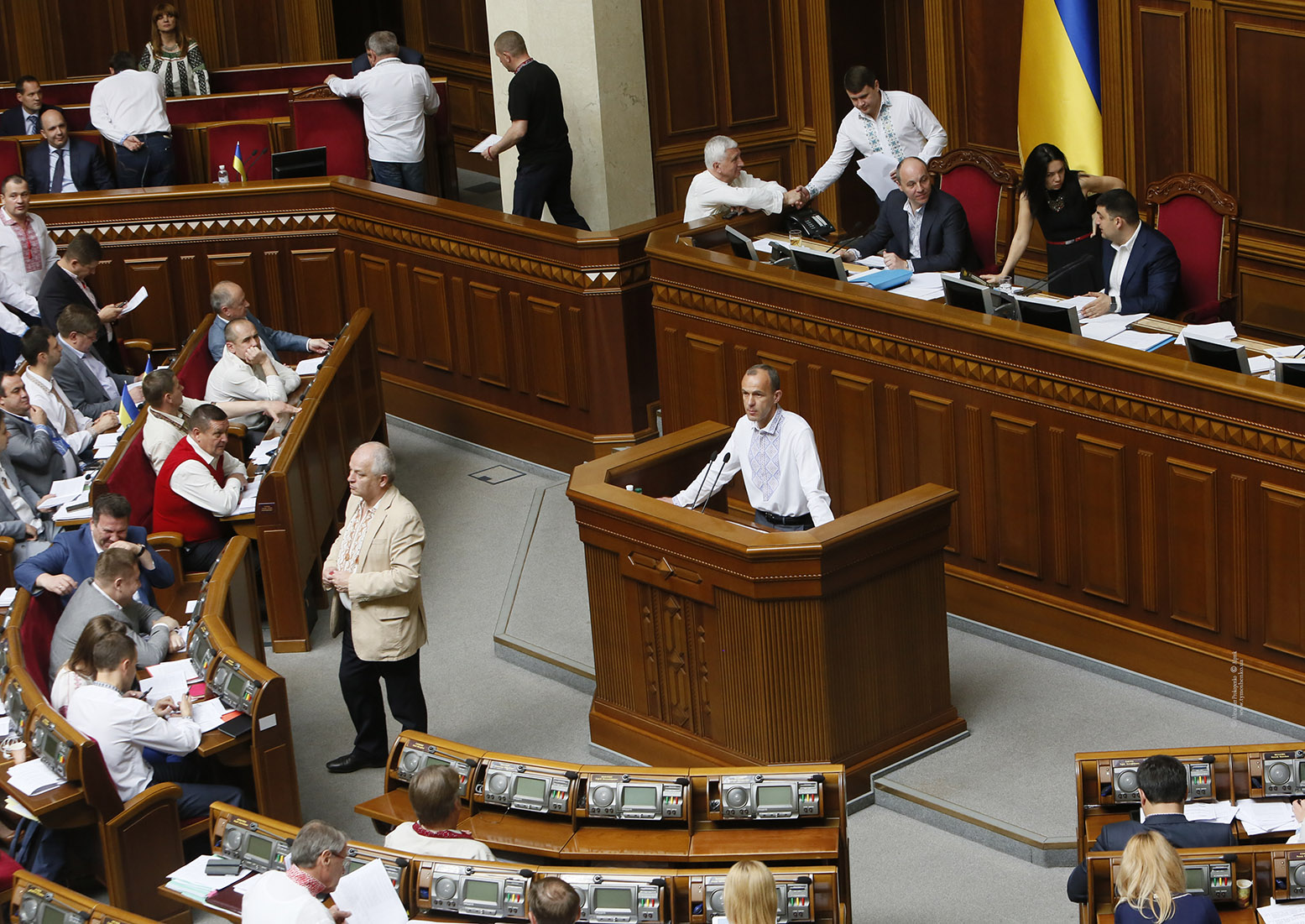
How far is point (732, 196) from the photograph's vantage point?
27.5ft

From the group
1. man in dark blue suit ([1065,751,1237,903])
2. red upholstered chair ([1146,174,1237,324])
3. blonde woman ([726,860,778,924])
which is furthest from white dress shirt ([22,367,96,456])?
man in dark blue suit ([1065,751,1237,903])

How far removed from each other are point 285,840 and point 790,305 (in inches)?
140

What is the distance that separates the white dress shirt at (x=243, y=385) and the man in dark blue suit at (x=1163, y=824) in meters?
5.17

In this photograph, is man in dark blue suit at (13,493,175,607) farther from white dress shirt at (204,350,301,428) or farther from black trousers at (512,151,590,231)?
black trousers at (512,151,590,231)

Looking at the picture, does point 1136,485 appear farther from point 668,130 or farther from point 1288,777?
point 668,130

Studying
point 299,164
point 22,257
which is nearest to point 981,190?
point 299,164

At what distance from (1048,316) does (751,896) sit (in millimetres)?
3314

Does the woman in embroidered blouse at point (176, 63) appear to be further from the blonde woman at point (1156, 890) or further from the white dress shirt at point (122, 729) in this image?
the blonde woman at point (1156, 890)

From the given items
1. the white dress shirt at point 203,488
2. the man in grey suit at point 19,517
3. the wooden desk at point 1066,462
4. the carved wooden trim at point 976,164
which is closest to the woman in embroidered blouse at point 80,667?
Answer: the white dress shirt at point 203,488

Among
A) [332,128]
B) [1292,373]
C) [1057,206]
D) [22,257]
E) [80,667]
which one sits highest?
[332,128]

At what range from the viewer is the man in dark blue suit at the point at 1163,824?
4557mm

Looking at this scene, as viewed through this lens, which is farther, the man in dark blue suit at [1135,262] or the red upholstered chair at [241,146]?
the red upholstered chair at [241,146]

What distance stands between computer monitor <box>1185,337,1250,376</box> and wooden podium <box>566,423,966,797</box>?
42.3 inches

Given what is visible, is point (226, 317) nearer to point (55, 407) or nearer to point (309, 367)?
point (309, 367)
